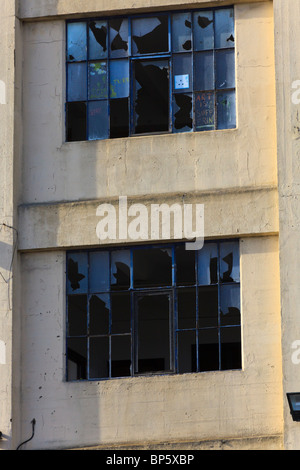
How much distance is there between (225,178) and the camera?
1738 cm

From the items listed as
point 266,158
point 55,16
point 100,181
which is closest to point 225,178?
point 266,158

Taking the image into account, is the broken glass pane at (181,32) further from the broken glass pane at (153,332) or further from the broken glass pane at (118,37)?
the broken glass pane at (153,332)

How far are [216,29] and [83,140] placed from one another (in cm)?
249

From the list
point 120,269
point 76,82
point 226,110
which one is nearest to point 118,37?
point 76,82

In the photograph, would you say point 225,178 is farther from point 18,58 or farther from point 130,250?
point 18,58

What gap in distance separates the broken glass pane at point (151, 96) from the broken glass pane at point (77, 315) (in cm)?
255

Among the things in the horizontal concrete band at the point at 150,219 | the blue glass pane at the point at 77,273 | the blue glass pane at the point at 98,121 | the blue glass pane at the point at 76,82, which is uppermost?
the blue glass pane at the point at 76,82

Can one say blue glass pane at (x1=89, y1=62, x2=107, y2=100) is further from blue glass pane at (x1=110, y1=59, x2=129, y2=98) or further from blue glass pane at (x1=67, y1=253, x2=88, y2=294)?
blue glass pane at (x1=67, y1=253, x2=88, y2=294)

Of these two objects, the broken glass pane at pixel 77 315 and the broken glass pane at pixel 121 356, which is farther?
the broken glass pane at pixel 77 315

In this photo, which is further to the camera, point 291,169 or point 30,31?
point 30,31

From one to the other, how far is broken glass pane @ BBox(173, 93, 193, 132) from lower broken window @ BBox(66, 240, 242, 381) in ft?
5.71

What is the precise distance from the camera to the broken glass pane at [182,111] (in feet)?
58.3

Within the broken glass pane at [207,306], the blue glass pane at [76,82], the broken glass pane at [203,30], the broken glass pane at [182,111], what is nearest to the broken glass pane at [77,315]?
the broken glass pane at [207,306]

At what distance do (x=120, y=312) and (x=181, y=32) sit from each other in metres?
4.15
